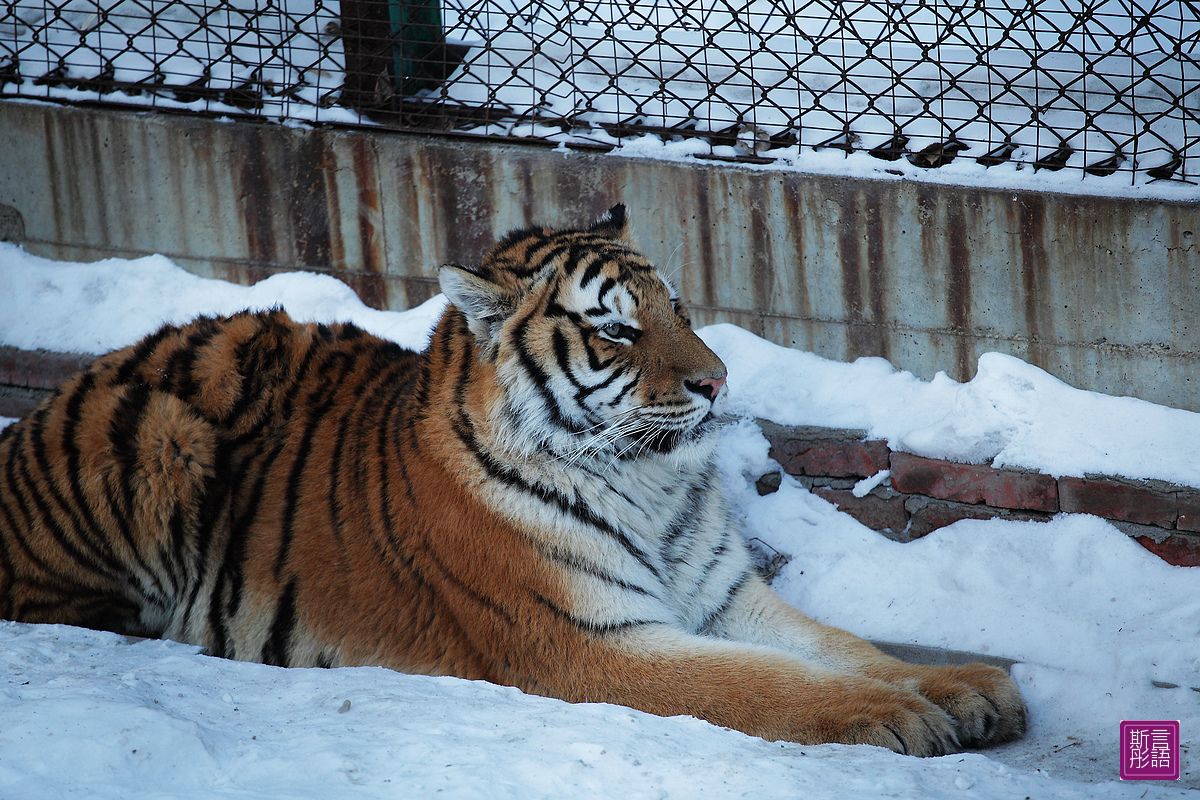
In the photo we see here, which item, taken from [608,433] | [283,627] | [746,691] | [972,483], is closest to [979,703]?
[746,691]

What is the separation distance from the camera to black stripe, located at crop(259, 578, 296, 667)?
2617mm

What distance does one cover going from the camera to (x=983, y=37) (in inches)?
153

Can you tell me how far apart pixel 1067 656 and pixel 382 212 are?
9.01ft

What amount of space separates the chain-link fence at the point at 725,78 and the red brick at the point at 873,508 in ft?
3.75

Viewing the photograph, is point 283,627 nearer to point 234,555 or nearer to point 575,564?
point 234,555

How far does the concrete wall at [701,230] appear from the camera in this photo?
3.14 metres

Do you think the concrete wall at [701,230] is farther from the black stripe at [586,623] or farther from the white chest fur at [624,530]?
the black stripe at [586,623]

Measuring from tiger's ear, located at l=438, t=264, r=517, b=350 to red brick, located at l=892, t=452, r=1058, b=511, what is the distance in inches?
54.8

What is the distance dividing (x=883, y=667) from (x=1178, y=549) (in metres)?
1.00

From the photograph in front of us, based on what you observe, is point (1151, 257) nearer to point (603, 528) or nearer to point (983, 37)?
point (983, 37)

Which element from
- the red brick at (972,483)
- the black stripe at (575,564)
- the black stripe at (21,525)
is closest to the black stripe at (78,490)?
the black stripe at (21,525)

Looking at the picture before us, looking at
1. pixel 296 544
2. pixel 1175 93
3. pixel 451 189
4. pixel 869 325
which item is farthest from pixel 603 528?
pixel 1175 93

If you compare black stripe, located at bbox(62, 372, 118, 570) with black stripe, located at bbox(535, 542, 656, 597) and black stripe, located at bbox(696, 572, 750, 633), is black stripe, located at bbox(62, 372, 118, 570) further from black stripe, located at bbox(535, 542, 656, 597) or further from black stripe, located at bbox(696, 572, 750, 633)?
black stripe, located at bbox(696, 572, 750, 633)

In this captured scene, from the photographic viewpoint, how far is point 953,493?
3021 millimetres
